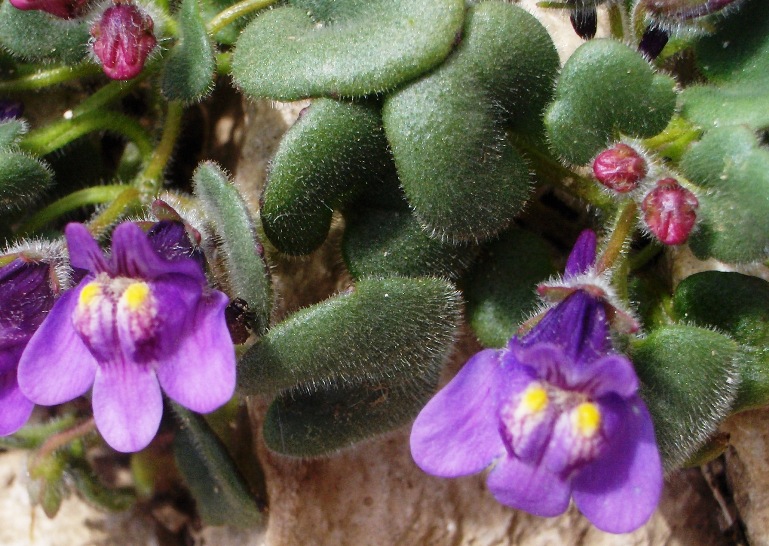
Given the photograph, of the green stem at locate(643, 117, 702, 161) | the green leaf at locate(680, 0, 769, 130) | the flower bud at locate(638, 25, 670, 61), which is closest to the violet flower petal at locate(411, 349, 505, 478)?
the green stem at locate(643, 117, 702, 161)

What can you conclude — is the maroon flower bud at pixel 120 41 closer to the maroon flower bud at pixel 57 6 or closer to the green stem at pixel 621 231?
the maroon flower bud at pixel 57 6

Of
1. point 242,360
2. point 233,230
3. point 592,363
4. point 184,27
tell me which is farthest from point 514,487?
point 184,27

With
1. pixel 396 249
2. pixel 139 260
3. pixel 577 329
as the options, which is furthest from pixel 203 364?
pixel 577 329

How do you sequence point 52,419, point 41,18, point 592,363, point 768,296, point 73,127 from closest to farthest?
point 592,363 → point 768,296 → point 41,18 → point 73,127 → point 52,419

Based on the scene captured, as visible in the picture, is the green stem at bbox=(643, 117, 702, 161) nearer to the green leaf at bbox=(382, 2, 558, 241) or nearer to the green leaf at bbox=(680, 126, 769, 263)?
the green leaf at bbox=(680, 126, 769, 263)

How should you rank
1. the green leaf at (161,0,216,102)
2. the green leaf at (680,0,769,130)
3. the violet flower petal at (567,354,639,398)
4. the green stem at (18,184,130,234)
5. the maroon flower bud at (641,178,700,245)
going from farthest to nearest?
the green stem at (18,184,130,234)
the green leaf at (161,0,216,102)
the green leaf at (680,0,769,130)
the maroon flower bud at (641,178,700,245)
the violet flower petal at (567,354,639,398)

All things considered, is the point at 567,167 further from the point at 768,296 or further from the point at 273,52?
the point at 273,52
